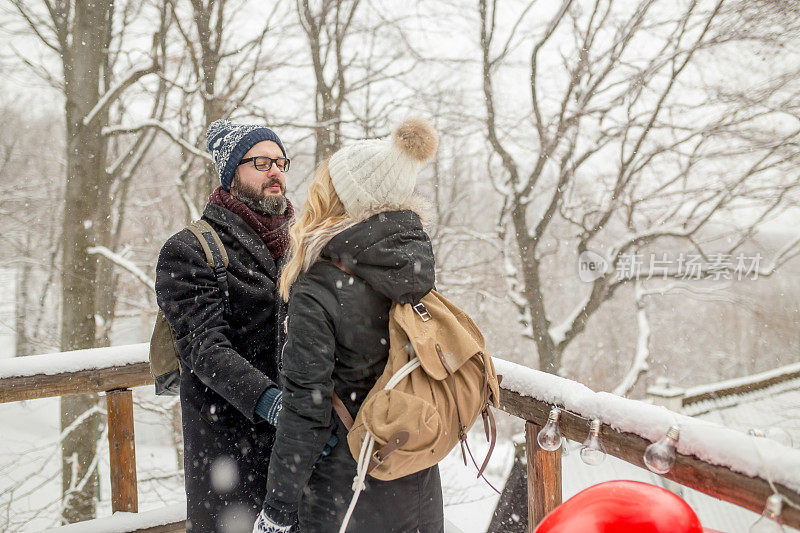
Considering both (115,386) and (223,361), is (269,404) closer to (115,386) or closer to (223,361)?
(223,361)

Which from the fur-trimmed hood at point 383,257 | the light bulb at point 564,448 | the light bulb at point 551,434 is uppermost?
the fur-trimmed hood at point 383,257

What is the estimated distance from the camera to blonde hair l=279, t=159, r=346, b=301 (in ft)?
4.26

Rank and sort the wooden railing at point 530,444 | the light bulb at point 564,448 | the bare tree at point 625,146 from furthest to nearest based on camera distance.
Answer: the bare tree at point 625,146 → the light bulb at point 564,448 → the wooden railing at point 530,444

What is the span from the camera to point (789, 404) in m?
8.48

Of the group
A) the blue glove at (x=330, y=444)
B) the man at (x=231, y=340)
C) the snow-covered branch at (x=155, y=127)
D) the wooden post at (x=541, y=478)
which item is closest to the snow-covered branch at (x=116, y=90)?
the snow-covered branch at (x=155, y=127)

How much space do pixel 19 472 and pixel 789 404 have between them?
44.6ft

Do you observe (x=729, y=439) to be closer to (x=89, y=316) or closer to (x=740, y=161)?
(x=89, y=316)

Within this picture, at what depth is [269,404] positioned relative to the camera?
1.56m

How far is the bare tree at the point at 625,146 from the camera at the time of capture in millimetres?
7609

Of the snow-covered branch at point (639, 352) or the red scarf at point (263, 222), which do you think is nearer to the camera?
the red scarf at point (263, 222)

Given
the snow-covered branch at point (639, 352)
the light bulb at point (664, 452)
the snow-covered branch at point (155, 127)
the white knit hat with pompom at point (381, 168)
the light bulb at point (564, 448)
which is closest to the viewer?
the light bulb at point (664, 452)

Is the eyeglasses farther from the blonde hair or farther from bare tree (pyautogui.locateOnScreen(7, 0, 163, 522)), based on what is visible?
bare tree (pyautogui.locateOnScreen(7, 0, 163, 522))

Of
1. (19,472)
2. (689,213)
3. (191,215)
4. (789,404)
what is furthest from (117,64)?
(789,404)

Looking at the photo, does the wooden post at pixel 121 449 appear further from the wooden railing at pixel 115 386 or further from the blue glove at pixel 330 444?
the blue glove at pixel 330 444
